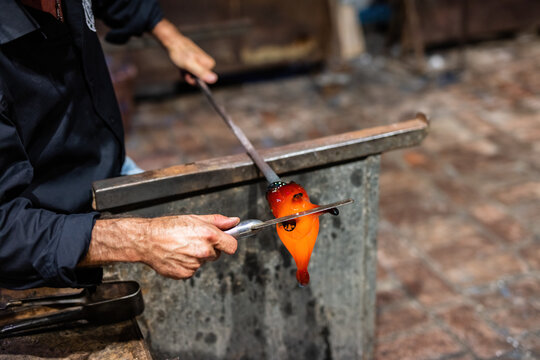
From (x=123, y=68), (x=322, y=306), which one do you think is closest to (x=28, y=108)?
(x=322, y=306)

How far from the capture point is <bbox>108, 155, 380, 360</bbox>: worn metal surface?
2.11 metres

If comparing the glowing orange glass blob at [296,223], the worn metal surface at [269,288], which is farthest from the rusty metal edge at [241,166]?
the glowing orange glass blob at [296,223]

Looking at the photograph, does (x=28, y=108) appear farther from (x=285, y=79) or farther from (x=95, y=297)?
(x=285, y=79)

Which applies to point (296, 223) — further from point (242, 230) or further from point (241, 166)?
point (241, 166)

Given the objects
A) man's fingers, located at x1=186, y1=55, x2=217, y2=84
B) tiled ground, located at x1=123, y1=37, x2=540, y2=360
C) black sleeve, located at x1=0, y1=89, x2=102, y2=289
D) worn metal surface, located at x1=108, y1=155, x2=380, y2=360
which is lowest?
tiled ground, located at x1=123, y1=37, x2=540, y2=360

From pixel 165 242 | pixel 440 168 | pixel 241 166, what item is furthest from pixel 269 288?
pixel 440 168

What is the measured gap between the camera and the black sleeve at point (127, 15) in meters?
2.50

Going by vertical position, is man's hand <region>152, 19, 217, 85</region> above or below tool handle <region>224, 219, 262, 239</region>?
above

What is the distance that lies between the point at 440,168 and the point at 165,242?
3.68 m

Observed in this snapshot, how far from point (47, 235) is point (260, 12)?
5035 mm

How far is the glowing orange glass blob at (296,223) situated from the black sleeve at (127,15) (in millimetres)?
1299

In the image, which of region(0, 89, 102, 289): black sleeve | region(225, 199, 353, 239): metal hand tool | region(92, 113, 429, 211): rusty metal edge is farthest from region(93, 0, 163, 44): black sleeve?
region(225, 199, 353, 239): metal hand tool

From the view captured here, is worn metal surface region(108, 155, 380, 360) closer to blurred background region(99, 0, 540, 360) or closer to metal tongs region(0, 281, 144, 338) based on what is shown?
metal tongs region(0, 281, 144, 338)

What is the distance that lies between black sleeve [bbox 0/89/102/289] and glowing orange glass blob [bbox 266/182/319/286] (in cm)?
58
